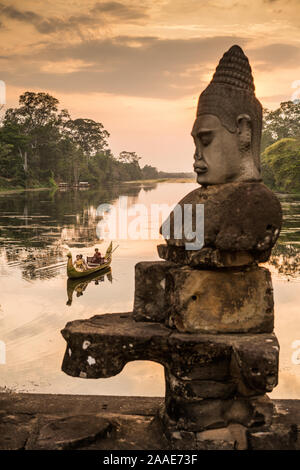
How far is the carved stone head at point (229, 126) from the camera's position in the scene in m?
4.10

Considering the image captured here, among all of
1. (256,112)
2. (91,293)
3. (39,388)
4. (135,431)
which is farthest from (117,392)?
(91,293)

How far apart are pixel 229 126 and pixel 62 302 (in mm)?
9416

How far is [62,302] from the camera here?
42.0 feet

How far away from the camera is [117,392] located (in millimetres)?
7375

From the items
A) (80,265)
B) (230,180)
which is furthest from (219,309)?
(80,265)

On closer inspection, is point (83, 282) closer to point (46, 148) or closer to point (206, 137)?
point (206, 137)

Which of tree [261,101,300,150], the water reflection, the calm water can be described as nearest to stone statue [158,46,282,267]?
the calm water

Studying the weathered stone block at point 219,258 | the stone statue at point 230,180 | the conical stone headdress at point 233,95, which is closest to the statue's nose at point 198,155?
the stone statue at point 230,180

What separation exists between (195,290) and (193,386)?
707 mm

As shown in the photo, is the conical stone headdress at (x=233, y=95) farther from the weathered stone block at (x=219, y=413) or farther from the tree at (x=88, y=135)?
the tree at (x=88, y=135)

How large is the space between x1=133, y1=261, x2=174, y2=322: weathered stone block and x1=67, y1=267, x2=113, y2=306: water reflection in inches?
331

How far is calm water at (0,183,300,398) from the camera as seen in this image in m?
7.68

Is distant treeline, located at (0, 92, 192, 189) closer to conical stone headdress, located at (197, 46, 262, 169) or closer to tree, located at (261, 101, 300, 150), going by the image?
tree, located at (261, 101, 300, 150)
